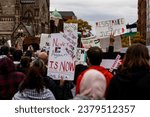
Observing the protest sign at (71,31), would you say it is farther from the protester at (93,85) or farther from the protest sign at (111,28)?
the protester at (93,85)

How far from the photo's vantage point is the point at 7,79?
8984 millimetres

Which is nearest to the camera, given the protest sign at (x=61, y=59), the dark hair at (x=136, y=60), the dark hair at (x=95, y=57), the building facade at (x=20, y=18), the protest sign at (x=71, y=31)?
the dark hair at (x=136, y=60)

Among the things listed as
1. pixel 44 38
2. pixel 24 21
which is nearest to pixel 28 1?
pixel 24 21

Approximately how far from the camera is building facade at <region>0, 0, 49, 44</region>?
64.5 m

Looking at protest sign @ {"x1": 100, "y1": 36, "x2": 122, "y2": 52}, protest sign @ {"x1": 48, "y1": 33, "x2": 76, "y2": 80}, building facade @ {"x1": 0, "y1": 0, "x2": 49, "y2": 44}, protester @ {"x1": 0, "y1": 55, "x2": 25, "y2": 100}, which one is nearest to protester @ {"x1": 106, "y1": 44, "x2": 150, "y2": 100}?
protester @ {"x1": 0, "y1": 55, "x2": 25, "y2": 100}

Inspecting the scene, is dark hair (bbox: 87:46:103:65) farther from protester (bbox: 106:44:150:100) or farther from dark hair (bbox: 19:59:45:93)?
→ dark hair (bbox: 19:59:45:93)

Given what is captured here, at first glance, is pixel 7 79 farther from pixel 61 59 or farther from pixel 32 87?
pixel 61 59

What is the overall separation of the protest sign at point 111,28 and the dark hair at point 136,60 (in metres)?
6.74

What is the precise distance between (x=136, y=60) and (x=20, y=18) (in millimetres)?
60983

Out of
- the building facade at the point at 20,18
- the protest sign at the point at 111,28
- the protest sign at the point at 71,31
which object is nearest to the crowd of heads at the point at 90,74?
the protest sign at the point at 71,31

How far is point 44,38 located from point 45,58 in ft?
20.2

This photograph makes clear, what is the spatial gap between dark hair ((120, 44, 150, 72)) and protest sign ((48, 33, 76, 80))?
272 cm

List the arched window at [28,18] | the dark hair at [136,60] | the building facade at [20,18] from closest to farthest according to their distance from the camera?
the dark hair at [136,60] < the building facade at [20,18] < the arched window at [28,18]

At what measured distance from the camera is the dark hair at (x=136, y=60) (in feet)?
23.2
